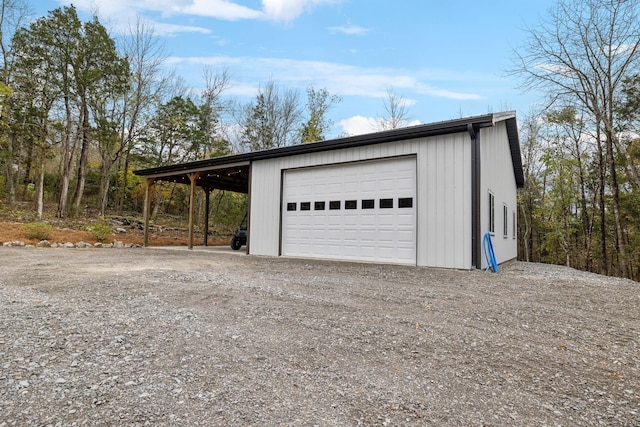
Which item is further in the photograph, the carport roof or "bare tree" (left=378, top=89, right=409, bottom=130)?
"bare tree" (left=378, top=89, right=409, bottom=130)

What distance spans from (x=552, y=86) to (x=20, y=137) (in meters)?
22.4

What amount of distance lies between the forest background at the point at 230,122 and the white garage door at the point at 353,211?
7.02 metres

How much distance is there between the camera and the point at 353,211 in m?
8.29

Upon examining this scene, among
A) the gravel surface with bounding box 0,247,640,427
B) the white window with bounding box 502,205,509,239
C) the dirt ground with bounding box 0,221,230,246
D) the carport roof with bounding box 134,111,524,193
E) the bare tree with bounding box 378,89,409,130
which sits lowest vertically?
the gravel surface with bounding box 0,247,640,427

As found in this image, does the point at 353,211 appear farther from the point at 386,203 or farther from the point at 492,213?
the point at 492,213

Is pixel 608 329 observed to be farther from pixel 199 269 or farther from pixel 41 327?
pixel 199 269

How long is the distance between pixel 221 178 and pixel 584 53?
1359cm

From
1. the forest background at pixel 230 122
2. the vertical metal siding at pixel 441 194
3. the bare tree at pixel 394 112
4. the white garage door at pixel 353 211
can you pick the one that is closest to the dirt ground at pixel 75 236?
the forest background at pixel 230 122

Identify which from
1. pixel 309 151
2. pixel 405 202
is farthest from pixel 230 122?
pixel 405 202

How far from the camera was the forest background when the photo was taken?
11.8 meters

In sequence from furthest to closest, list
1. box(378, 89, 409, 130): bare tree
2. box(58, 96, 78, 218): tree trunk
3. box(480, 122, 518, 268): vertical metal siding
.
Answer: box(378, 89, 409, 130): bare tree, box(58, 96, 78, 218): tree trunk, box(480, 122, 518, 268): vertical metal siding

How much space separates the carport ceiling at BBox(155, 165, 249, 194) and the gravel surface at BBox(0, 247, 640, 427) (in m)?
7.03

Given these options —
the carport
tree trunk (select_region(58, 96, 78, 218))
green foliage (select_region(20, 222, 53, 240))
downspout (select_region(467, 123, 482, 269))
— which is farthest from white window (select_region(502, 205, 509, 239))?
tree trunk (select_region(58, 96, 78, 218))

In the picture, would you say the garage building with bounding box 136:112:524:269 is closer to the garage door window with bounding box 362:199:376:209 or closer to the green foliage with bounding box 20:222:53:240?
the garage door window with bounding box 362:199:376:209
